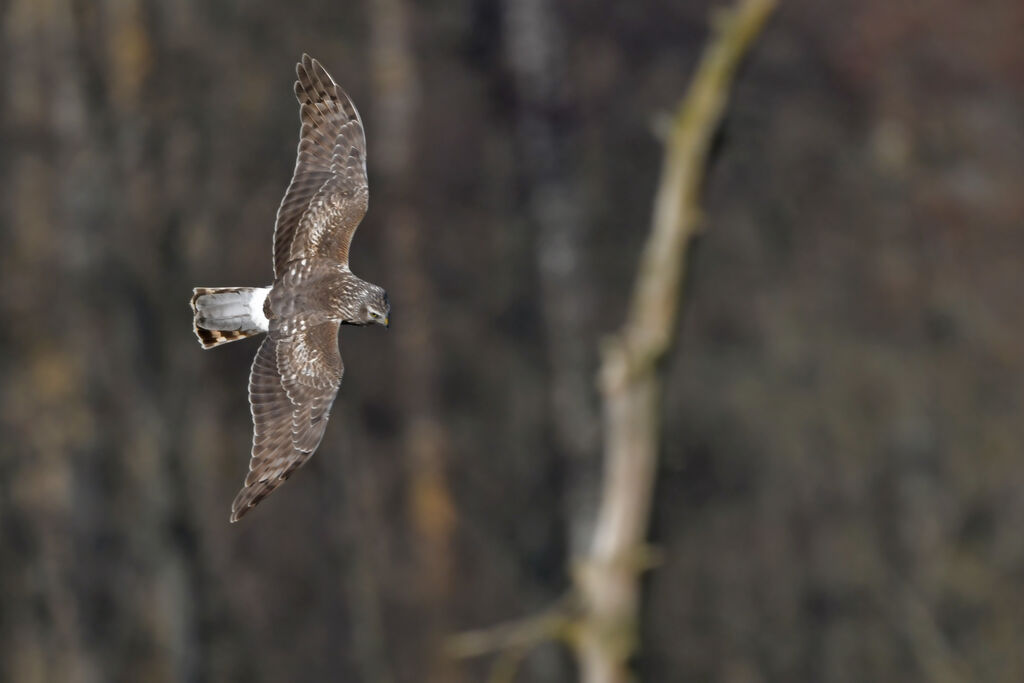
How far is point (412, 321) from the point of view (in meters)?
13.8

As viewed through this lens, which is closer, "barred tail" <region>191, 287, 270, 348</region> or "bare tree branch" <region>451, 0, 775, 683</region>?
"barred tail" <region>191, 287, 270, 348</region>

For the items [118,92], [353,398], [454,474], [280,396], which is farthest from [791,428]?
[280,396]

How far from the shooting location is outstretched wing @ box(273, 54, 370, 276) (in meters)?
3.40

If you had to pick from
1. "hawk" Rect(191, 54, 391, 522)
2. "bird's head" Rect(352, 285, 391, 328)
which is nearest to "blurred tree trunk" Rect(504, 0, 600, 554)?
"hawk" Rect(191, 54, 391, 522)

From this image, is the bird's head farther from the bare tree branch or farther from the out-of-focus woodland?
the out-of-focus woodland

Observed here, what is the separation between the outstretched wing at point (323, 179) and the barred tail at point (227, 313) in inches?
3.3

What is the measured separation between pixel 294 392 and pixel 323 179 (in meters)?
0.77

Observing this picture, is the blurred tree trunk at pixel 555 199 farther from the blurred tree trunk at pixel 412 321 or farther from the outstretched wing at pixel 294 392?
the outstretched wing at pixel 294 392

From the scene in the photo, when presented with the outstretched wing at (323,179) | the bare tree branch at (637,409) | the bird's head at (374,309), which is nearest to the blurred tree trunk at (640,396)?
the bare tree branch at (637,409)

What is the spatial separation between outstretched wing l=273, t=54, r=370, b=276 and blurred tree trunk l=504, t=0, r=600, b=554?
33.4 feet

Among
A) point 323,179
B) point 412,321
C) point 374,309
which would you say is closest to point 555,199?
point 412,321

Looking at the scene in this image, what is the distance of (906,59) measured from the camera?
1623 centimetres

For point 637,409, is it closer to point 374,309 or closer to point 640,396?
point 640,396

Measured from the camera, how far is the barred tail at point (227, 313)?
10.3 ft
